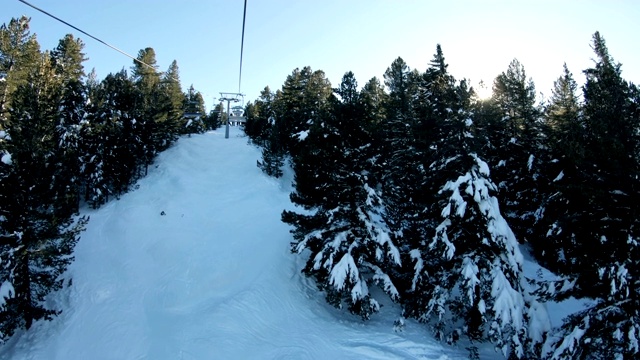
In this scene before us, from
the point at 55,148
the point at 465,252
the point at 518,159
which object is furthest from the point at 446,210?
the point at 55,148

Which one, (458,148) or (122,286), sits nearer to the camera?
(458,148)

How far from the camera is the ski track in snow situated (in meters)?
12.3

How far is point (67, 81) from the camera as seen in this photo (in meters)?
31.9

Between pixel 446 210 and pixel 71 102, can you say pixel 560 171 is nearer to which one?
pixel 446 210

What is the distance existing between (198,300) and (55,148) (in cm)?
1719

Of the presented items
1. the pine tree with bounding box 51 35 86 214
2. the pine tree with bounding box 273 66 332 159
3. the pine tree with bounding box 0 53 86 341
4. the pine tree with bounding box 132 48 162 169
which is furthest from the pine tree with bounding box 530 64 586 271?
the pine tree with bounding box 132 48 162 169

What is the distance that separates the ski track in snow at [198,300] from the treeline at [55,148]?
1.86 meters

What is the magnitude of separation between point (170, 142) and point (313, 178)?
113ft

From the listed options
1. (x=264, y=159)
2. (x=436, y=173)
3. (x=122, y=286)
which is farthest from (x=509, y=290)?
(x=264, y=159)

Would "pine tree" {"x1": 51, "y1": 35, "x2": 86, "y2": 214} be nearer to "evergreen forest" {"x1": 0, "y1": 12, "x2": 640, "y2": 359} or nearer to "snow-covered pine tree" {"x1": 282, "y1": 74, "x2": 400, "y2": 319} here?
"evergreen forest" {"x1": 0, "y1": 12, "x2": 640, "y2": 359}

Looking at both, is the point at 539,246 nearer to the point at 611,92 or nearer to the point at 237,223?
the point at 611,92

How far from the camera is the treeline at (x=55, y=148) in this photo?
15242 millimetres

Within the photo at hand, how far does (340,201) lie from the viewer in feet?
48.8

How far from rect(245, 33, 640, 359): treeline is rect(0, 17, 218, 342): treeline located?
10287 millimetres
